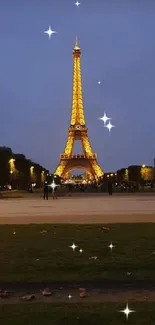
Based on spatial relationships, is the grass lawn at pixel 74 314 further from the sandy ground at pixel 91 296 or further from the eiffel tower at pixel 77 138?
the eiffel tower at pixel 77 138

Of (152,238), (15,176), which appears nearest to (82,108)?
(15,176)

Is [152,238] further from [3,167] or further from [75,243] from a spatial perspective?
[3,167]

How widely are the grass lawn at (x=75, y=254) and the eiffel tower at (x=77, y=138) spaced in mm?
120664

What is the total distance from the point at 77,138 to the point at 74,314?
5335 inches

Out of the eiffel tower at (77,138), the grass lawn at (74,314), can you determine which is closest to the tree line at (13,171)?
the eiffel tower at (77,138)

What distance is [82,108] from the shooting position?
142500 mm

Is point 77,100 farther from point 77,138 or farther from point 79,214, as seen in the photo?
point 79,214

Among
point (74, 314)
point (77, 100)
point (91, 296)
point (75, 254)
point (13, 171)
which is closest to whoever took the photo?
point (74, 314)

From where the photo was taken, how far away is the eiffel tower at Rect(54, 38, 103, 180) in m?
140

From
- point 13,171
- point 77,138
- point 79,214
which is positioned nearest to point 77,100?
point 77,138

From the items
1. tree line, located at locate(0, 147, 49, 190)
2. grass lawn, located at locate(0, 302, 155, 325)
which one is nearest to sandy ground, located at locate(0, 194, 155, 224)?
grass lawn, located at locate(0, 302, 155, 325)

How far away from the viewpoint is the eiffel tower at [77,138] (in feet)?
460

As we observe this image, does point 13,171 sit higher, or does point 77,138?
point 77,138

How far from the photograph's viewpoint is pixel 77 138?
143 meters
